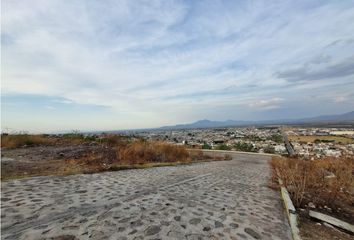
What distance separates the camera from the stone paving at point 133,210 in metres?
3.88

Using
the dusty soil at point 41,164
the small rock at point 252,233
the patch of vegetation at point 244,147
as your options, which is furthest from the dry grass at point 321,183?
the patch of vegetation at point 244,147

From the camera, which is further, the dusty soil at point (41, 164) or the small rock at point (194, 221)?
the dusty soil at point (41, 164)

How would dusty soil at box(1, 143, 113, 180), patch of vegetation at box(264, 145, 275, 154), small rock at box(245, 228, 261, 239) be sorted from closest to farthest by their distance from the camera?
small rock at box(245, 228, 261, 239) < dusty soil at box(1, 143, 113, 180) < patch of vegetation at box(264, 145, 275, 154)

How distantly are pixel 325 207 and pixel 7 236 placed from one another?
735 centimetres

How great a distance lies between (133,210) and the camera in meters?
4.84

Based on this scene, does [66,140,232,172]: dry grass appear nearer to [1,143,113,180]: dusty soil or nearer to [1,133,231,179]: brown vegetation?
[1,133,231,179]: brown vegetation

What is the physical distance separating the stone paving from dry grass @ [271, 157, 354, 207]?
658 millimetres

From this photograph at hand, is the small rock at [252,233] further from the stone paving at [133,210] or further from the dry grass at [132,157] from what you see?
the dry grass at [132,157]

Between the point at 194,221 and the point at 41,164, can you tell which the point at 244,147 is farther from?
the point at 194,221

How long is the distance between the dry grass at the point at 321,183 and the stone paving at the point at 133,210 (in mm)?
658

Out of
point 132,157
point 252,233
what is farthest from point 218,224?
point 132,157

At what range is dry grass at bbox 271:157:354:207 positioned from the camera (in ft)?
23.3

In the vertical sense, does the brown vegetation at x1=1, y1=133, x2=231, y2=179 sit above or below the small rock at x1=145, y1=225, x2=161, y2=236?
above

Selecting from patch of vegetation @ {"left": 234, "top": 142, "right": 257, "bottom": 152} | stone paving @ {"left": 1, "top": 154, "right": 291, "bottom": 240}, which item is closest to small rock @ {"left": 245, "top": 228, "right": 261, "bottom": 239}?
stone paving @ {"left": 1, "top": 154, "right": 291, "bottom": 240}
